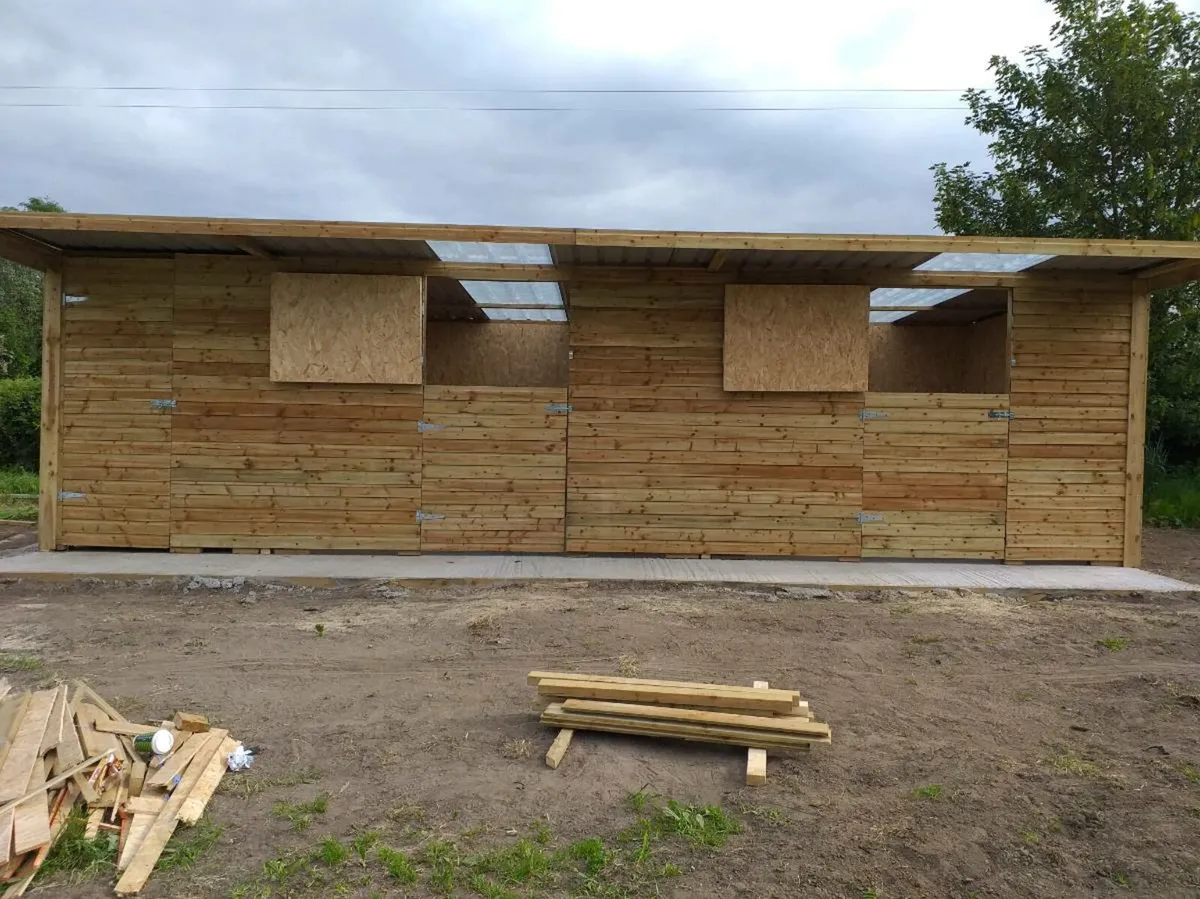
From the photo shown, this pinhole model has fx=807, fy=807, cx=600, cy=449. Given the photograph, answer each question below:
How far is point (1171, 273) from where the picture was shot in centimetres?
838

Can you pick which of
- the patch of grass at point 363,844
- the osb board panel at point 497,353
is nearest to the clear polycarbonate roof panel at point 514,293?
the osb board panel at point 497,353

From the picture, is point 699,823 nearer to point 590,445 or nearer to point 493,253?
point 590,445

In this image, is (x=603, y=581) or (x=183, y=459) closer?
(x=603, y=581)

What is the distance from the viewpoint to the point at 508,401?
873 centimetres

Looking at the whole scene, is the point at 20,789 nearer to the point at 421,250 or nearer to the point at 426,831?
the point at 426,831

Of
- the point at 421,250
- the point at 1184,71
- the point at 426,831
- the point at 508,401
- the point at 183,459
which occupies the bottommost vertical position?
the point at 426,831

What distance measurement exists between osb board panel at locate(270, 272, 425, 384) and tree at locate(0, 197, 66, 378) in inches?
811

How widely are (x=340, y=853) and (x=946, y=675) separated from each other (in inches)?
154

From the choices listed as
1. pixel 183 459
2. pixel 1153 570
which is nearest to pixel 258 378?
pixel 183 459

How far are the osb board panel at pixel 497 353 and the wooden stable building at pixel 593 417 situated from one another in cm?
284

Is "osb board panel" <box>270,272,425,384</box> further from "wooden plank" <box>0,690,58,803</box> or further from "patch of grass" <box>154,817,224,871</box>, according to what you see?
"patch of grass" <box>154,817,224,871</box>

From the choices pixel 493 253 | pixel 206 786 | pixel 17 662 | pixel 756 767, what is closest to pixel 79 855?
pixel 206 786

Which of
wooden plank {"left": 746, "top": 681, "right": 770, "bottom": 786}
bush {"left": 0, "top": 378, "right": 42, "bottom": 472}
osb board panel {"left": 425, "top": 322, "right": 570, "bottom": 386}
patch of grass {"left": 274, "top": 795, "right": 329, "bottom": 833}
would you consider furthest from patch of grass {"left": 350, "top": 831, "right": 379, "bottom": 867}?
bush {"left": 0, "top": 378, "right": 42, "bottom": 472}

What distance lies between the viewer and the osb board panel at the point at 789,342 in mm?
8609
